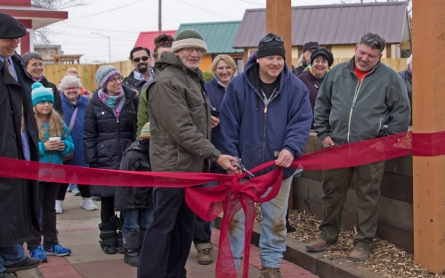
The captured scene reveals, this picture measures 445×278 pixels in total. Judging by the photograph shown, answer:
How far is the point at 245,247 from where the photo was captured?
5090mm

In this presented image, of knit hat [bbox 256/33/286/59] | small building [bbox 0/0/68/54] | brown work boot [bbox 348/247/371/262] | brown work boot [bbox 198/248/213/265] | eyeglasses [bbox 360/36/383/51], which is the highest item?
small building [bbox 0/0/68/54]

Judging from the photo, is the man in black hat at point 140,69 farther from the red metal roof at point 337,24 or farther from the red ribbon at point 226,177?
the red metal roof at point 337,24

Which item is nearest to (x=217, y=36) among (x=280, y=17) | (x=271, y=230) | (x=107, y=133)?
(x=280, y=17)

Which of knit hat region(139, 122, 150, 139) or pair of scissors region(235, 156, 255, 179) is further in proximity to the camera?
knit hat region(139, 122, 150, 139)

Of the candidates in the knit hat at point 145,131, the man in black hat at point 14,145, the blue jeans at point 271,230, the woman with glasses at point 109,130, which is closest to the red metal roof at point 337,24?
the woman with glasses at point 109,130

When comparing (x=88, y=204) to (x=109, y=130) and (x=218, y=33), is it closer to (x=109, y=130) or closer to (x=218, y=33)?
(x=109, y=130)

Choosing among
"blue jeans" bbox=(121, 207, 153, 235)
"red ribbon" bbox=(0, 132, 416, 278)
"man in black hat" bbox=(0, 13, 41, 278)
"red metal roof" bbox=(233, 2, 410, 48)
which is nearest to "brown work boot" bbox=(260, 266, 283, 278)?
"red ribbon" bbox=(0, 132, 416, 278)

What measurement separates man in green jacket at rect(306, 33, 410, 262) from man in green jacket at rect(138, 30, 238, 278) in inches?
55.5

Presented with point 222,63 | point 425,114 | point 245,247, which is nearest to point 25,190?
point 245,247

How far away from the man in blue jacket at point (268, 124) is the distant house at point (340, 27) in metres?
22.2

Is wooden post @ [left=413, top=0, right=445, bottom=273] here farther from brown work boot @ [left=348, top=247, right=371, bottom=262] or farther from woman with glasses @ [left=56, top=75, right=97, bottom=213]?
woman with glasses @ [left=56, top=75, right=97, bottom=213]

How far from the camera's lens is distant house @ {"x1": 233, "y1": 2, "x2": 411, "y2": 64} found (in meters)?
27.4

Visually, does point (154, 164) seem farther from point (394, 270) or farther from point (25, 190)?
point (394, 270)

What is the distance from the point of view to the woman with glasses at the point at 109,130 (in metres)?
6.58
